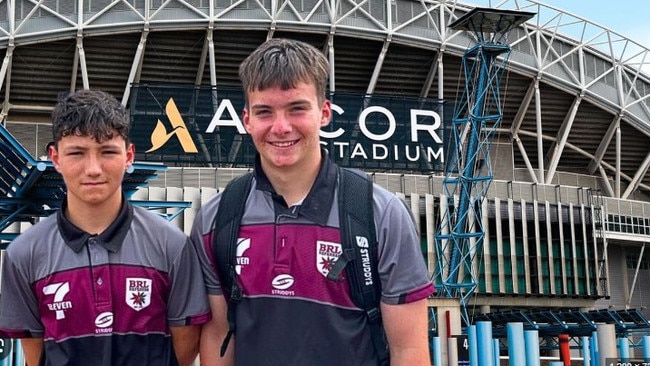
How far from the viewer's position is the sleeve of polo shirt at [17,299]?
13.8 feet

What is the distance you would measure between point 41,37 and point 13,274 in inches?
1391

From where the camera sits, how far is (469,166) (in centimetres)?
3612

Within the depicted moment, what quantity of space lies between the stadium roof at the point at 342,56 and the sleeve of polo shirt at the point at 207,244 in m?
34.1

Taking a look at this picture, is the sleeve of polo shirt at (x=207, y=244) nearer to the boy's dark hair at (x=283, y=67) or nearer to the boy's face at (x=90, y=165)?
the boy's face at (x=90, y=165)

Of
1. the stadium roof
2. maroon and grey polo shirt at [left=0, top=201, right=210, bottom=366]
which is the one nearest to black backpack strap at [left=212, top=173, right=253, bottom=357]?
maroon and grey polo shirt at [left=0, top=201, right=210, bottom=366]

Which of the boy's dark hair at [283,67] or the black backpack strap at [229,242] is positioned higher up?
the boy's dark hair at [283,67]

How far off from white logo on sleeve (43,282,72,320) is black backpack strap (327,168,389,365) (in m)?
1.22

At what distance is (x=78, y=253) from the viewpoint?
422cm

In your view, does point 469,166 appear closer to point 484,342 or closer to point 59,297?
point 484,342

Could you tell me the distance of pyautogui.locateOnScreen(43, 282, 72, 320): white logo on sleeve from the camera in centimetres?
417

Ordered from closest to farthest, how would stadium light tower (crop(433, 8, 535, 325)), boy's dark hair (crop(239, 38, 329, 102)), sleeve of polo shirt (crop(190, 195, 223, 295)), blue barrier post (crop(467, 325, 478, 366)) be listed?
1. boy's dark hair (crop(239, 38, 329, 102))
2. sleeve of polo shirt (crop(190, 195, 223, 295))
3. blue barrier post (crop(467, 325, 478, 366))
4. stadium light tower (crop(433, 8, 535, 325))

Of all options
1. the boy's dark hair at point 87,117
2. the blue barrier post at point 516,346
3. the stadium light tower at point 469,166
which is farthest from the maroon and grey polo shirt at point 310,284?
the stadium light tower at point 469,166

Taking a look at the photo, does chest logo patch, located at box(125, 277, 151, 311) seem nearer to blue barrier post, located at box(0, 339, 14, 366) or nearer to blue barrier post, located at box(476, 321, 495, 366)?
blue barrier post, located at box(0, 339, 14, 366)

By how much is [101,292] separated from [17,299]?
0.39 metres
